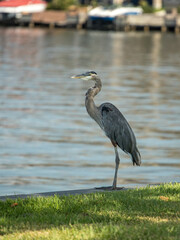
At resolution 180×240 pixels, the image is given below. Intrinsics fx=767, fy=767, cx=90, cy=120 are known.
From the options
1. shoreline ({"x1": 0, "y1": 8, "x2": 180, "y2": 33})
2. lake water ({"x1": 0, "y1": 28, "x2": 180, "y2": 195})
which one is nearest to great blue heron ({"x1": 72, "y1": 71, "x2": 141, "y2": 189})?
lake water ({"x1": 0, "y1": 28, "x2": 180, "y2": 195})

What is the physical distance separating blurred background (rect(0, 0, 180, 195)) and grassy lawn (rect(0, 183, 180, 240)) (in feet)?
13.4

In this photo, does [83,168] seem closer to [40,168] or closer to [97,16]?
[40,168]

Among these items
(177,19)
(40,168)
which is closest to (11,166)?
(40,168)

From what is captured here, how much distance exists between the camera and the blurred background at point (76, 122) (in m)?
15.5

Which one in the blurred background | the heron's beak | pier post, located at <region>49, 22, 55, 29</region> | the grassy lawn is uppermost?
the heron's beak

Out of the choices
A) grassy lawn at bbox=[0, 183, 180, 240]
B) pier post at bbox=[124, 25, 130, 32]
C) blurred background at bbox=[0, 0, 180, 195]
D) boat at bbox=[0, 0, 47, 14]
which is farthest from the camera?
Answer: boat at bbox=[0, 0, 47, 14]

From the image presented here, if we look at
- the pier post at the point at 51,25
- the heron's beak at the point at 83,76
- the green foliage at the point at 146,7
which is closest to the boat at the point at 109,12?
the green foliage at the point at 146,7

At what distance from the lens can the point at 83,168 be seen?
1633 cm

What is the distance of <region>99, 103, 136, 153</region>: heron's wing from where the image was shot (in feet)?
35.8

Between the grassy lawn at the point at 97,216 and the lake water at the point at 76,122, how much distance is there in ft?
13.6

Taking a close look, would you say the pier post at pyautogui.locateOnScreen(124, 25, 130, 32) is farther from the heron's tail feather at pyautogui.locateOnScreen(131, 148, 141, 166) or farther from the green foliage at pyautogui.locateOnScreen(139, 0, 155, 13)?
the heron's tail feather at pyautogui.locateOnScreen(131, 148, 141, 166)

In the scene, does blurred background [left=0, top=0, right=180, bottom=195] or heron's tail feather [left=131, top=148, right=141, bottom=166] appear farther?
blurred background [left=0, top=0, right=180, bottom=195]

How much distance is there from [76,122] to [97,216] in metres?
14.3

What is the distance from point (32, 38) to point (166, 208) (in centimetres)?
6809
